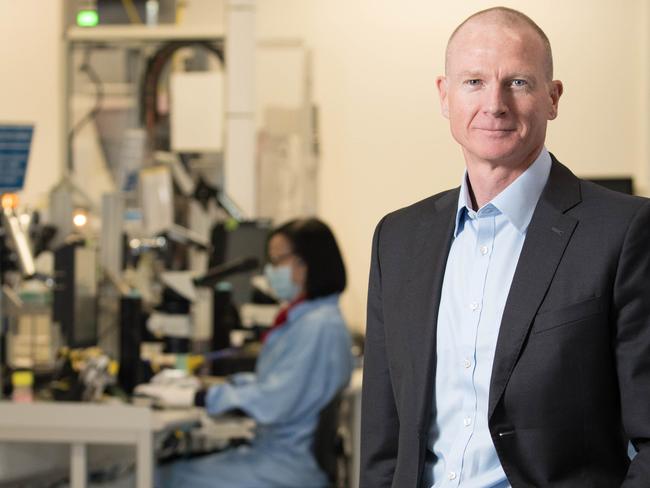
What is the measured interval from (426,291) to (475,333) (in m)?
0.11

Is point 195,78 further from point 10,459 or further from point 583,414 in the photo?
point 583,414

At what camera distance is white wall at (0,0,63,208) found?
4.69 metres

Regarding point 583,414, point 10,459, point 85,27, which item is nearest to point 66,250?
point 10,459

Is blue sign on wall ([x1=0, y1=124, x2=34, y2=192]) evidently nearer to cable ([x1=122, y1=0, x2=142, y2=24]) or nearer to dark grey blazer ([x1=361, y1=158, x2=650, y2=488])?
cable ([x1=122, y1=0, x2=142, y2=24])

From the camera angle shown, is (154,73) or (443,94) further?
(154,73)

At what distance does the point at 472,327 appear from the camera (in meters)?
1.36

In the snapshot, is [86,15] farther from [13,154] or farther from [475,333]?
[475,333]

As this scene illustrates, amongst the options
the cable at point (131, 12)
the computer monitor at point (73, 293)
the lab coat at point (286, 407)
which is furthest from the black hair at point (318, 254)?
the cable at point (131, 12)

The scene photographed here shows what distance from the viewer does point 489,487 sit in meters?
1.33

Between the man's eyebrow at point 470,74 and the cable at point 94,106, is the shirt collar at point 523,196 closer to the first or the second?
the man's eyebrow at point 470,74

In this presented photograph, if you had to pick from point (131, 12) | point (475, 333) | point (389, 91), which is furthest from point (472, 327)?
point (131, 12)

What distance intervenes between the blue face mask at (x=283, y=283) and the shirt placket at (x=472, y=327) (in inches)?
85.6

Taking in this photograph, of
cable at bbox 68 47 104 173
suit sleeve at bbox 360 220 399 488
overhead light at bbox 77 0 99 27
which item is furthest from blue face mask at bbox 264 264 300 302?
suit sleeve at bbox 360 220 399 488

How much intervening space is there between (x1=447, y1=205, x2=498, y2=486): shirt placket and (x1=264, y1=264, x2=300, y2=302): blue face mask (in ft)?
7.14
